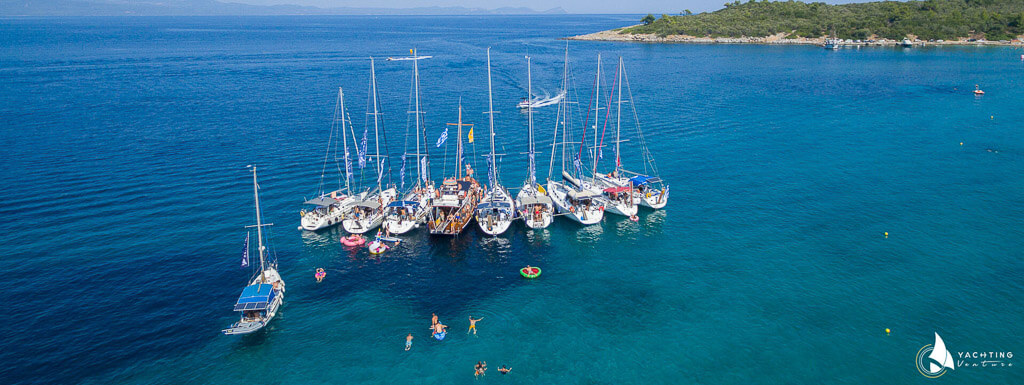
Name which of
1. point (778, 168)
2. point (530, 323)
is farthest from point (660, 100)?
point (530, 323)

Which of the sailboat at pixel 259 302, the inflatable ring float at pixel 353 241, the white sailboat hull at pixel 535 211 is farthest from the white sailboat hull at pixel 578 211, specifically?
the sailboat at pixel 259 302

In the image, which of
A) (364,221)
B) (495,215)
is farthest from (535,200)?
(364,221)

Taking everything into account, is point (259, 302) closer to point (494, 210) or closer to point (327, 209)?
point (327, 209)

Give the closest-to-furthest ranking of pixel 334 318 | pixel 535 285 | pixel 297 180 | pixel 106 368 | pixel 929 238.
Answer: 1. pixel 106 368
2. pixel 334 318
3. pixel 535 285
4. pixel 929 238
5. pixel 297 180

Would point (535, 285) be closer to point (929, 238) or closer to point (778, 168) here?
point (929, 238)

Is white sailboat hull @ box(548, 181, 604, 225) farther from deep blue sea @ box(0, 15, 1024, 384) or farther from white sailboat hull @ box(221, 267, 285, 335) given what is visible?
white sailboat hull @ box(221, 267, 285, 335)

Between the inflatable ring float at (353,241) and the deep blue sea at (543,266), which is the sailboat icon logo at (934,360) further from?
the inflatable ring float at (353,241)

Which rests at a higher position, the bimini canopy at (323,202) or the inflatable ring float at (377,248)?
the bimini canopy at (323,202)

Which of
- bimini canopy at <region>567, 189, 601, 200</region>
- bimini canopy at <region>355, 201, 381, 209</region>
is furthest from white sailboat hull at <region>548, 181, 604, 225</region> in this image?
bimini canopy at <region>355, 201, 381, 209</region>
